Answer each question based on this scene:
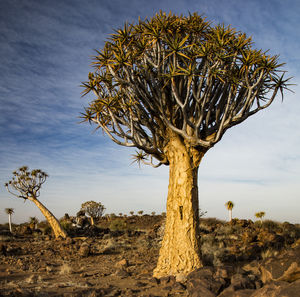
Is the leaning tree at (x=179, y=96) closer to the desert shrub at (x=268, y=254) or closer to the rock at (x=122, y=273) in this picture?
the rock at (x=122, y=273)

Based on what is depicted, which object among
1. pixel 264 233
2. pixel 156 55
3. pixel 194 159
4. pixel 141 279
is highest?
pixel 156 55

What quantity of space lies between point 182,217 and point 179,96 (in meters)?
3.27

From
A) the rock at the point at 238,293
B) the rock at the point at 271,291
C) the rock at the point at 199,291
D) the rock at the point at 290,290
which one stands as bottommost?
the rock at the point at 199,291

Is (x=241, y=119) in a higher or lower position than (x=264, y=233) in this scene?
higher

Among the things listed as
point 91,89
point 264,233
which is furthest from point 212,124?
point 264,233

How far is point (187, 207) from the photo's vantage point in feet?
27.2

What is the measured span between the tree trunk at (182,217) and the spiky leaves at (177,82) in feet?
1.55

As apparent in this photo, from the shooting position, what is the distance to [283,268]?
5957mm

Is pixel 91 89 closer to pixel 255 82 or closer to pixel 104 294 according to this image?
pixel 255 82

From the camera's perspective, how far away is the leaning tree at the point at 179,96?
8.15m

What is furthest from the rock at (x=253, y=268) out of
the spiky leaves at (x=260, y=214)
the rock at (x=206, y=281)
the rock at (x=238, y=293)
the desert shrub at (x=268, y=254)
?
the spiky leaves at (x=260, y=214)

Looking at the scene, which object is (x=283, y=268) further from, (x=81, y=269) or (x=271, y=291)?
(x=81, y=269)

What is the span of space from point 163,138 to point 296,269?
491 cm

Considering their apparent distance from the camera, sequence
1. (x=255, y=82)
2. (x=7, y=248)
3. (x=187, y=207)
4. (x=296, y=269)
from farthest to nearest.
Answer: (x=7, y=248) → (x=255, y=82) → (x=187, y=207) → (x=296, y=269)
